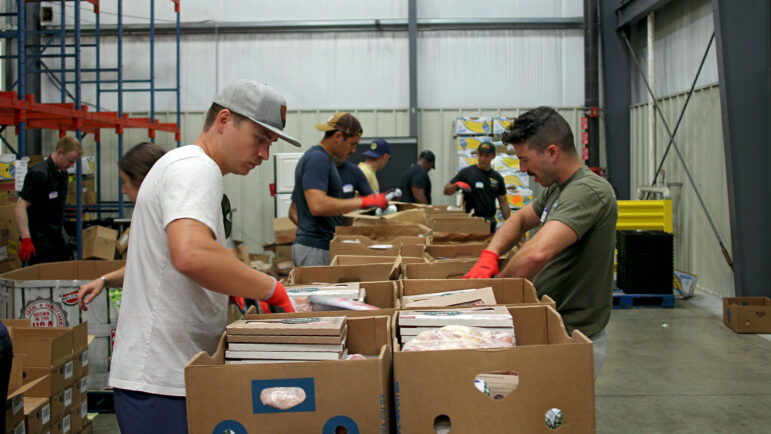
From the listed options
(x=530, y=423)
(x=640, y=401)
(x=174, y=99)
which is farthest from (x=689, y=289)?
(x=174, y=99)

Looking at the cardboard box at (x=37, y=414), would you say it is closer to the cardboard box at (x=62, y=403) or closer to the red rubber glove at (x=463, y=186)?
the cardboard box at (x=62, y=403)

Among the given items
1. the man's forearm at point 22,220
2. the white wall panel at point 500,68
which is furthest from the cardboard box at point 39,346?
the white wall panel at point 500,68

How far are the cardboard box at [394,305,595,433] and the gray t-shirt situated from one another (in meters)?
0.91

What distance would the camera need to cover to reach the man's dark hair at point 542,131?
2.31m

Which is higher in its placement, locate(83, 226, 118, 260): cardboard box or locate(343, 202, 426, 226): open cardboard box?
locate(343, 202, 426, 226): open cardboard box

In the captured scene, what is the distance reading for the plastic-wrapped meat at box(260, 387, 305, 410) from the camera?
1.31 metres

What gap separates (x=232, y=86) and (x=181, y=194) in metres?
0.33

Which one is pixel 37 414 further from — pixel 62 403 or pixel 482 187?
pixel 482 187

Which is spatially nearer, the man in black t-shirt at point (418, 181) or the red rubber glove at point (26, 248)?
the red rubber glove at point (26, 248)

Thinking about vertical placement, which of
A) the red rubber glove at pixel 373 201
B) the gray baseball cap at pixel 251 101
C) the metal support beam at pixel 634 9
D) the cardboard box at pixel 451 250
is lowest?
the cardboard box at pixel 451 250

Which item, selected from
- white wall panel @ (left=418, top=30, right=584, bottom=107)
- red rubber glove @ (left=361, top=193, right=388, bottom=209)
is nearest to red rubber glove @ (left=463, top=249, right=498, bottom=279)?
red rubber glove @ (left=361, top=193, right=388, bottom=209)

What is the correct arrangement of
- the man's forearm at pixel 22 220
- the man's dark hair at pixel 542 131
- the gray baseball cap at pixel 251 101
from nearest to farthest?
the gray baseball cap at pixel 251 101 → the man's dark hair at pixel 542 131 → the man's forearm at pixel 22 220

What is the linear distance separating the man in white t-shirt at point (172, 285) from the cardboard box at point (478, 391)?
0.45m

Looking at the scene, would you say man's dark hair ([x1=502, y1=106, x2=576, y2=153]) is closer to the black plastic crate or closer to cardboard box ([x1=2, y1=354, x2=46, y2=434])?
cardboard box ([x1=2, y1=354, x2=46, y2=434])
